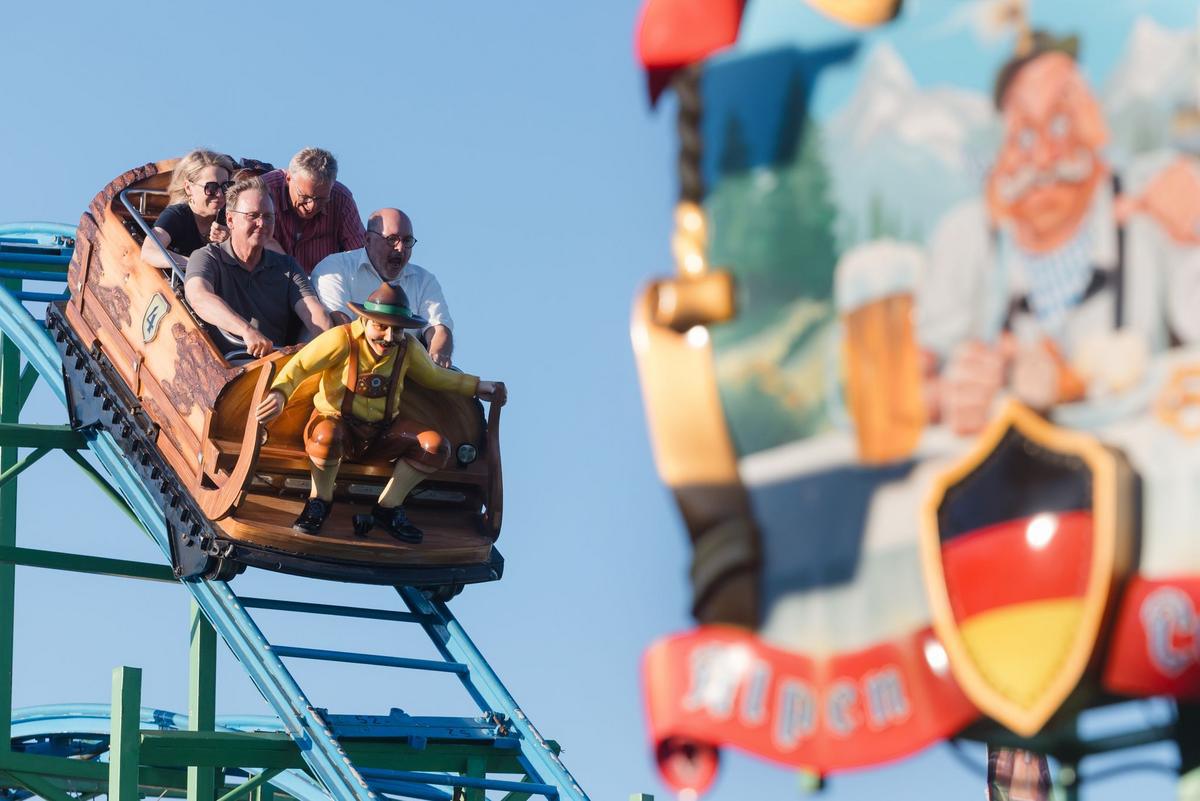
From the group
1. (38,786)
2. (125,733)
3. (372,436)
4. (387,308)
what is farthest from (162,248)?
(38,786)

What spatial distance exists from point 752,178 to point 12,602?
7.43 m

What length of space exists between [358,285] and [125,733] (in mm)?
1848

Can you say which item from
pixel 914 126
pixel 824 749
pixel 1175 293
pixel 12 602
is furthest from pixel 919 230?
pixel 12 602

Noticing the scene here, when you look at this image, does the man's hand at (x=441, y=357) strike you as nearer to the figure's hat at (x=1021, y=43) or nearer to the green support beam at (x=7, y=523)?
the green support beam at (x=7, y=523)

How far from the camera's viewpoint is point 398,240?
8.66 metres

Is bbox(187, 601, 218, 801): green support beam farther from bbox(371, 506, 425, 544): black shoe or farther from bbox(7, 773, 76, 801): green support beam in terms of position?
bbox(371, 506, 425, 544): black shoe

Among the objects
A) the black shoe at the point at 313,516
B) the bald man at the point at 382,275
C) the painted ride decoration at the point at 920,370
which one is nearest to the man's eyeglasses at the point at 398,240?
the bald man at the point at 382,275

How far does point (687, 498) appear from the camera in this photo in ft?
10.5

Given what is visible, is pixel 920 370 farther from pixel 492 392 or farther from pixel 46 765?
pixel 46 765

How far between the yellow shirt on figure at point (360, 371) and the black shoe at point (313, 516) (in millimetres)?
348

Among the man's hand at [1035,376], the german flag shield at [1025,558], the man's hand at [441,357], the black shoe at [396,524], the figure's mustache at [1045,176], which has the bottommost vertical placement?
the german flag shield at [1025,558]

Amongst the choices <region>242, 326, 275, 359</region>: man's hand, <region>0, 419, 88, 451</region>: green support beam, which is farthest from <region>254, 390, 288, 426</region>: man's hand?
<region>0, 419, 88, 451</region>: green support beam

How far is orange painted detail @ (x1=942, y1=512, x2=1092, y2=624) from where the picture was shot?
2877mm

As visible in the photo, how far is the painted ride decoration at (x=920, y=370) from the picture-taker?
114 inches
